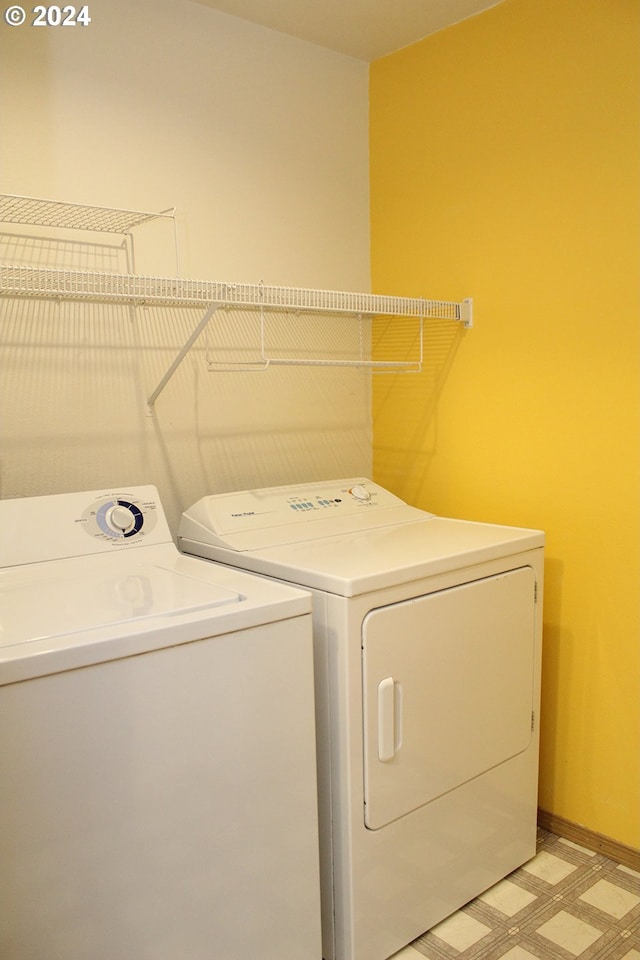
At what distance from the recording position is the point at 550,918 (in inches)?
76.8

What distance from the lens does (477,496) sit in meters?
2.51

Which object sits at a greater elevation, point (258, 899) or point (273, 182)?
point (273, 182)

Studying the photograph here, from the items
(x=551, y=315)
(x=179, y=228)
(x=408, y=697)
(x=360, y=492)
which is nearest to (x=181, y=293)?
A: (x=179, y=228)

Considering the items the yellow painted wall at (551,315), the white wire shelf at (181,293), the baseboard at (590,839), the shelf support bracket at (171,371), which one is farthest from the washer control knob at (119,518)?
the baseboard at (590,839)

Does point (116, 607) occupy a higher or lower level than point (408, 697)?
higher

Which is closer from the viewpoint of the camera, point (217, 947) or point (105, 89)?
point (217, 947)

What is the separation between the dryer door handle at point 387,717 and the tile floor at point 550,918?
21.5 inches

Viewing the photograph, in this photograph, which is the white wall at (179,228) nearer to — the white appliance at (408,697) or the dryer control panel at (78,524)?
the dryer control panel at (78,524)

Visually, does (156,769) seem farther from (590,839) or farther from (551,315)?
(551,315)

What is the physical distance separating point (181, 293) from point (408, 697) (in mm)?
1211

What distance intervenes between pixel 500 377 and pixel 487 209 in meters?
0.52

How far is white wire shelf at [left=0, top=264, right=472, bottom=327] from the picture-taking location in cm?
187

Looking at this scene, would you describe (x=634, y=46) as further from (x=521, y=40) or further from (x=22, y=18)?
(x=22, y=18)

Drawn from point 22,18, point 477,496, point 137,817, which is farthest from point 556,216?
point 137,817
